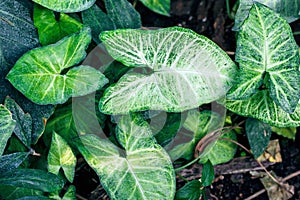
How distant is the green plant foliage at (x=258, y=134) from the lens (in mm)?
1519

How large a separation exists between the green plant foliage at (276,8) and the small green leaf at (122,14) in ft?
0.95

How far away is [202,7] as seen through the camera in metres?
1.74

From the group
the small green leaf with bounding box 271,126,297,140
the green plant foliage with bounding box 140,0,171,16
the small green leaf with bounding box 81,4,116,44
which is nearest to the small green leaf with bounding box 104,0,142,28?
the small green leaf with bounding box 81,4,116,44

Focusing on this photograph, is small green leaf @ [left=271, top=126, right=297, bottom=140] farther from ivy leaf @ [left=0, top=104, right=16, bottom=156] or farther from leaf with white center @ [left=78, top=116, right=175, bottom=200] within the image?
ivy leaf @ [left=0, top=104, right=16, bottom=156]

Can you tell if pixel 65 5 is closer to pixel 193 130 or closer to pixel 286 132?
pixel 193 130

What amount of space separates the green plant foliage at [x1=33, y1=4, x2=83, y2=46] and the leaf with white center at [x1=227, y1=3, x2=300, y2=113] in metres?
0.47

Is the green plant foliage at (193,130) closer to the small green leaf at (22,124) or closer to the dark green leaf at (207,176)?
the dark green leaf at (207,176)

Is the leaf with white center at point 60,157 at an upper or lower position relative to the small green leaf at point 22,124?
lower

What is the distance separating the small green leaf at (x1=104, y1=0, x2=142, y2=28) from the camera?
1.41 metres

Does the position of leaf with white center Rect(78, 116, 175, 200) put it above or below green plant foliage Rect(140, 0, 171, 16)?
below

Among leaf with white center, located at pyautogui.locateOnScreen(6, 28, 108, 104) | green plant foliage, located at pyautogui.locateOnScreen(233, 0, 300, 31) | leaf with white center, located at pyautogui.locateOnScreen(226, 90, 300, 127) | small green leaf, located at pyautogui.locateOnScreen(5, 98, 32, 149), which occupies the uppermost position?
green plant foliage, located at pyautogui.locateOnScreen(233, 0, 300, 31)

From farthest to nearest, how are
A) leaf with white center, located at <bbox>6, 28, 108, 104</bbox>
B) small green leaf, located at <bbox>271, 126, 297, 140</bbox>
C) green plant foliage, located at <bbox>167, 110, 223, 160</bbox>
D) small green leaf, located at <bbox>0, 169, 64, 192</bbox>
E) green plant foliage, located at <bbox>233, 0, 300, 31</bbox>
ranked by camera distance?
small green leaf, located at <bbox>271, 126, 297, 140</bbox> < green plant foliage, located at <bbox>167, 110, 223, 160</bbox> < green plant foliage, located at <bbox>233, 0, 300, 31</bbox> < leaf with white center, located at <bbox>6, 28, 108, 104</bbox> < small green leaf, located at <bbox>0, 169, 64, 192</bbox>

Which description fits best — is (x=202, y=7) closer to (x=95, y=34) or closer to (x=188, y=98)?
(x=95, y=34)

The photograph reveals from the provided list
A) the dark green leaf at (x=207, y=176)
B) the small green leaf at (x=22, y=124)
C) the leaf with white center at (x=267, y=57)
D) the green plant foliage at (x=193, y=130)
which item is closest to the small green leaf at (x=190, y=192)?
the dark green leaf at (x=207, y=176)
